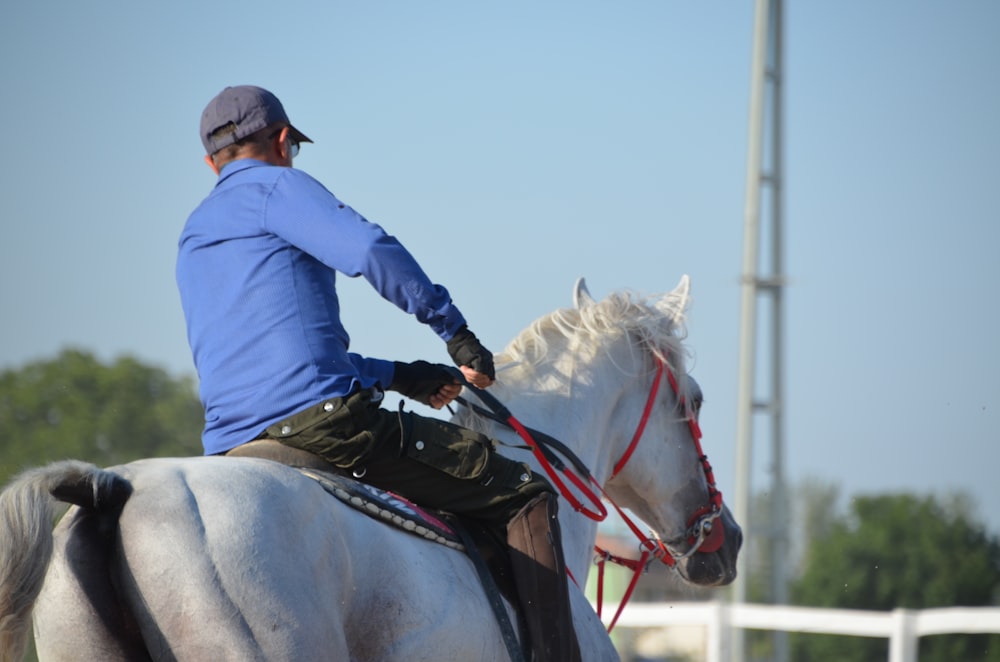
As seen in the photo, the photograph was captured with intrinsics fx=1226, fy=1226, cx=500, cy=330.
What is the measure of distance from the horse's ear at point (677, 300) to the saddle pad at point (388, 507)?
2012 mm

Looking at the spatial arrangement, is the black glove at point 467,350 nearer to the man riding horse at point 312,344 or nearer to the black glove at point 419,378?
the man riding horse at point 312,344

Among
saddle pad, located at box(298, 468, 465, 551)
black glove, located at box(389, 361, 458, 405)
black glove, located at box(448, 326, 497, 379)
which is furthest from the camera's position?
black glove, located at box(389, 361, 458, 405)

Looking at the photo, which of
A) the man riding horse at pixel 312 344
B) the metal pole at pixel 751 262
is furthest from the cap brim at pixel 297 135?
the metal pole at pixel 751 262

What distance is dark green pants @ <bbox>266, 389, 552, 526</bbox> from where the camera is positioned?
376cm

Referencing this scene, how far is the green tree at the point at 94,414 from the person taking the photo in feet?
106

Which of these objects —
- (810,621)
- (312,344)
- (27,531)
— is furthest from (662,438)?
(810,621)

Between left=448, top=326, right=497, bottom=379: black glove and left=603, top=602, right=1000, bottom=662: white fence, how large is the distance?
16.9 ft

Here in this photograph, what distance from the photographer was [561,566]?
420cm

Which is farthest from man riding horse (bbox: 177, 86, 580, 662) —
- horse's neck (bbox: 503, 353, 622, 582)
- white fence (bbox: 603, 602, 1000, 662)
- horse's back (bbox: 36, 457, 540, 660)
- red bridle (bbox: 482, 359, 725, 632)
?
white fence (bbox: 603, 602, 1000, 662)

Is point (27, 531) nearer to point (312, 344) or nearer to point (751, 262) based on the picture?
point (312, 344)

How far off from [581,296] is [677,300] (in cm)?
48

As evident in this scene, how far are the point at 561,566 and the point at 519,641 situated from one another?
32 cm

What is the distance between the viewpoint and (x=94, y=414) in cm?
3419

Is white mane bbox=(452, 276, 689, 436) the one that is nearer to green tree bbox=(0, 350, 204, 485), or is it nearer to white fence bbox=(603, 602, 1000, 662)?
white fence bbox=(603, 602, 1000, 662)
